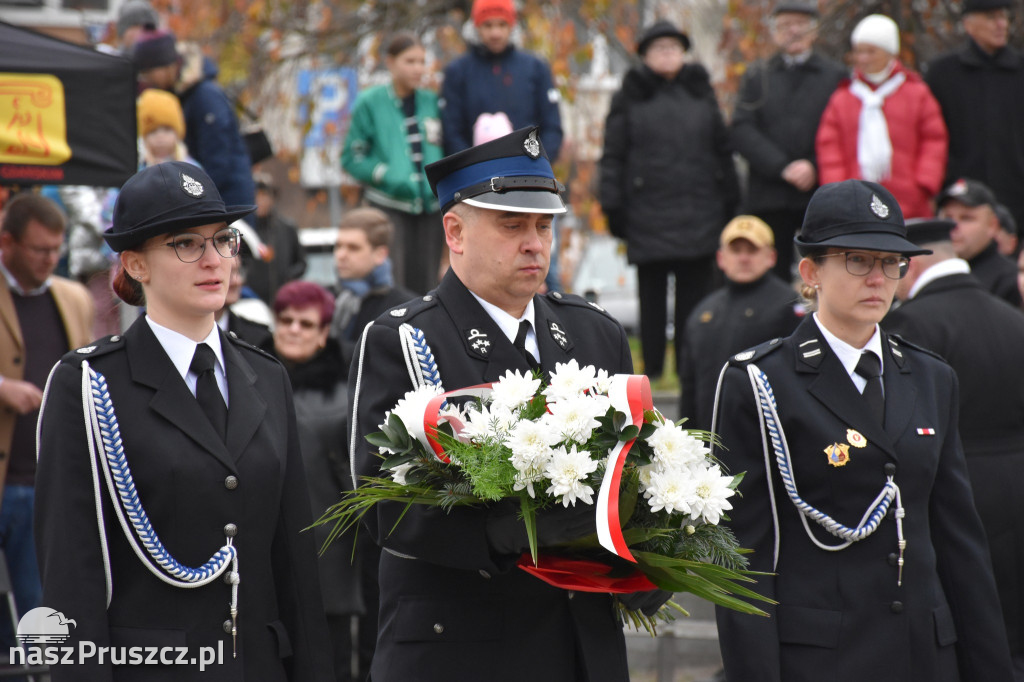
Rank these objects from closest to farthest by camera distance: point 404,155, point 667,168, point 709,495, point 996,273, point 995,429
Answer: point 709,495 < point 995,429 < point 996,273 < point 667,168 < point 404,155

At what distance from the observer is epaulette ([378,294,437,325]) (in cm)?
382

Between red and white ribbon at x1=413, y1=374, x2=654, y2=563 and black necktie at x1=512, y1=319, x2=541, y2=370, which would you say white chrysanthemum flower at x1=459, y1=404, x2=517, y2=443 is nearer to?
red and white ribbon at x1=413, y1=374, x2=654, y2=563

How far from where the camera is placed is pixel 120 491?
3465mm

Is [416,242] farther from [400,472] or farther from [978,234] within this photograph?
[400,472]

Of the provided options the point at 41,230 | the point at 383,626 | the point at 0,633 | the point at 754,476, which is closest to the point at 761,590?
the point at 754,476

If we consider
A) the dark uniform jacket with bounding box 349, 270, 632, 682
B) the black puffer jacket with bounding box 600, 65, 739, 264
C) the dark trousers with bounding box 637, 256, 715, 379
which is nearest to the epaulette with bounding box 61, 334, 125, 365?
the dark uniform jacket with bounding box 349, 270, 632, 682

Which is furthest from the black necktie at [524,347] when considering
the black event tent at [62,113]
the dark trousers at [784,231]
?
the dark trousers at [784,231]

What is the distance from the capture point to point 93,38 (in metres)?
11.5

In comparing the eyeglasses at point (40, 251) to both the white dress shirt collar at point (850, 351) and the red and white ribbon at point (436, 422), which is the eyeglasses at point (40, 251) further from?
the white dress shirt collar at point (850, 351)

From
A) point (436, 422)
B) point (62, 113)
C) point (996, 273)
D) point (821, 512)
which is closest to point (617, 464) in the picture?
point (436, 422)

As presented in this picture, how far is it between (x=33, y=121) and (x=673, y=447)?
400 centimetres

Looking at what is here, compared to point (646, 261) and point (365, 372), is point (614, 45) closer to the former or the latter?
point (646, 261)

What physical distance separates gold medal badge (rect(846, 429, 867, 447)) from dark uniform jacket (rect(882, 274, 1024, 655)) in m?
1.69

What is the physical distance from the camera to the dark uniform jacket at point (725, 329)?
7602 millimetres
